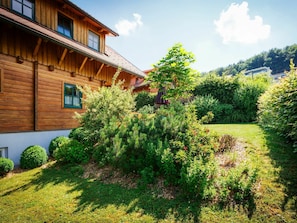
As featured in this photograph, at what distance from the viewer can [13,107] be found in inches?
296

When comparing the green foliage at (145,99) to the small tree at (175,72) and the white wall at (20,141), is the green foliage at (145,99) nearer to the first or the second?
the small tree at (175,72)

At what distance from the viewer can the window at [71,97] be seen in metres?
9.89

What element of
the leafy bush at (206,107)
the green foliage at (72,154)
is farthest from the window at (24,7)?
the leafy bush at (206,107)

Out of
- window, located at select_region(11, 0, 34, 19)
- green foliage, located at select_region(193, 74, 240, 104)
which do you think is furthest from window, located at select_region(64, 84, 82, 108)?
green foliage, located at select_region(193, 74, 240, 104)

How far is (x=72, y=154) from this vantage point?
6625 millimetres

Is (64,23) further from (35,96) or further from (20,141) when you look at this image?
(20,141)

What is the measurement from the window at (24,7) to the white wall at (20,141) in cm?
586

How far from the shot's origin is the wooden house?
7.32 meters

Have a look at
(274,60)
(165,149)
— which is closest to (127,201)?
(165,149)

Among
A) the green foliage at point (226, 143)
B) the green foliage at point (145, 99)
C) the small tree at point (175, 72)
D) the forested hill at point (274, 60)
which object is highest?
the forested hill at point (274, 60)

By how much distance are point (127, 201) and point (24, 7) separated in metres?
10.1

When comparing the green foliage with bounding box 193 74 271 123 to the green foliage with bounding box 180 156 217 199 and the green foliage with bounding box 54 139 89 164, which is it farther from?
the green foliage with bounding box 180 156 217 199

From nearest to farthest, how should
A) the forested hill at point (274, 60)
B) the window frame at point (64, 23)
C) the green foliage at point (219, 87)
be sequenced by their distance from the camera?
1. the window frame at point (64, 23)
2. the green foliage at point (219, 87)
3. the forested hill at point (274, 60)

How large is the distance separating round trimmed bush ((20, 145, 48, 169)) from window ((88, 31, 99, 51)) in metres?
7.87
